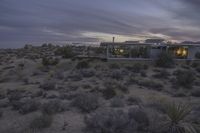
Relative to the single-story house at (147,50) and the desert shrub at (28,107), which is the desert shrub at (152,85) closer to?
the desert shrub at (28,107)

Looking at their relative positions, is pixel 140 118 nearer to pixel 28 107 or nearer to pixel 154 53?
pixel 28 107

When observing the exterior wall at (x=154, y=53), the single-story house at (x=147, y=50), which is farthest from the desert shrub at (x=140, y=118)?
the exterior wall at (x=154, y=53)

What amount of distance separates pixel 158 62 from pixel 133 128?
2706 centimetres

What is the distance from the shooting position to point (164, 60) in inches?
1351

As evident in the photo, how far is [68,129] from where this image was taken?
946cm

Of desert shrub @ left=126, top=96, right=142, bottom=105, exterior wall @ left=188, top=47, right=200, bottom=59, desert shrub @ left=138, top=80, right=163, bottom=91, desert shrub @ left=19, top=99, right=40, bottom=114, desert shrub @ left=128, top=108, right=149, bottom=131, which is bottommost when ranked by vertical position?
desert shrub @ left=138, top=80, right=163, bottom=91

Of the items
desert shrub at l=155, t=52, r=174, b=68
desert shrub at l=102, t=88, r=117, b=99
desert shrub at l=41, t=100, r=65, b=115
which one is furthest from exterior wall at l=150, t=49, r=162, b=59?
desert shrub at l=41, t=100, r=65, b=115

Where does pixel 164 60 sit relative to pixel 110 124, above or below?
below

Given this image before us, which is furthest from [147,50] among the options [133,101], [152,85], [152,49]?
[133,101]

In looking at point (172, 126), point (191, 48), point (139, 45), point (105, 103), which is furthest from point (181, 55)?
point (172, 126)

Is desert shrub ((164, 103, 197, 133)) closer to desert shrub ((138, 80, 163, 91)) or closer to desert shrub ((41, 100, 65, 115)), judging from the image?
desert shrub ((41, 100, 65, 115))

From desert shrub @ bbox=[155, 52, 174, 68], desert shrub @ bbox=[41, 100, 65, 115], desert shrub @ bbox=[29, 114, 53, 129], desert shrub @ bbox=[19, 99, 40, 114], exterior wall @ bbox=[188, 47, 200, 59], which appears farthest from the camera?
exterior wall @ bbox=[188, 47, 200, 59]

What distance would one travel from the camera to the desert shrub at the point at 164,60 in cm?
3390

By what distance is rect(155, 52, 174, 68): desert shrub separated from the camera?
33903 mm
